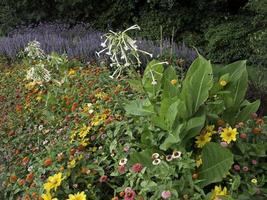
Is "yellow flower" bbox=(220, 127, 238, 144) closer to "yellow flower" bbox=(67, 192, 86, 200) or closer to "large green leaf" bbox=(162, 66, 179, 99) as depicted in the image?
"large green leaf" bbox=(162, 66, 179, 99)

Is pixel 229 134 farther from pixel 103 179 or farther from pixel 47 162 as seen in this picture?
pixel 47 162

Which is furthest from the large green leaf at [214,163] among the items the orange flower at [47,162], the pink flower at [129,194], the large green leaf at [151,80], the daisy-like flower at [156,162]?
the orange flower at [47,162]

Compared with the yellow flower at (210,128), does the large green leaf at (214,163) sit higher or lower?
lower

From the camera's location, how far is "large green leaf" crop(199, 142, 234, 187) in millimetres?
2445

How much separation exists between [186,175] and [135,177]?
0.88 ft

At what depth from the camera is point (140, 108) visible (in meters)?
2.81

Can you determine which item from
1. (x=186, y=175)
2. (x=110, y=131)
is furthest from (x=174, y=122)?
(x=110, y=131)

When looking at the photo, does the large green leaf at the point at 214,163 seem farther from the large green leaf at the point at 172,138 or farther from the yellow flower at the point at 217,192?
the large green leaf at the point at 172,138

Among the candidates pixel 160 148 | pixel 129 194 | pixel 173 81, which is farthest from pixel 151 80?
pixel 129 194

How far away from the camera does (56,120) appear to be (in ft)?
12.2

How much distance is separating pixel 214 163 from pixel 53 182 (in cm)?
81

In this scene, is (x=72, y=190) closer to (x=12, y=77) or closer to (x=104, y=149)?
(x=104, y=149)

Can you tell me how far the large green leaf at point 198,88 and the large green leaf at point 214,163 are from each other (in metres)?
0.22

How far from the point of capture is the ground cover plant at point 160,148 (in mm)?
2461
